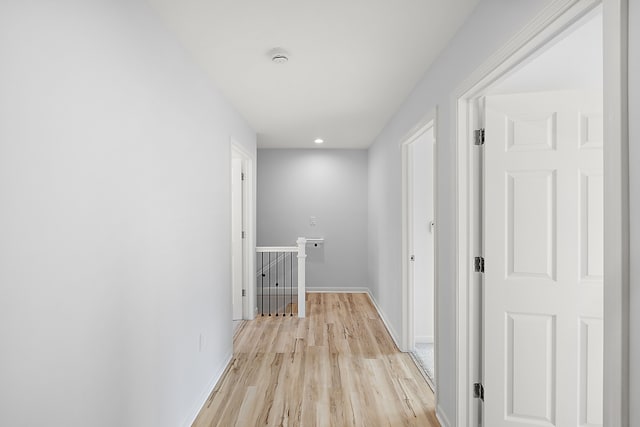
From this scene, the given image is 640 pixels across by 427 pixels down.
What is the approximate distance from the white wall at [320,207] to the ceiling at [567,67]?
13.1 feet

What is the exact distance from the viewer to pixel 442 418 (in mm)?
2355

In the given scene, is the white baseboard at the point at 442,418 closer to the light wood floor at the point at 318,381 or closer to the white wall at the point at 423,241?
the light wood floor at the point at 318,381

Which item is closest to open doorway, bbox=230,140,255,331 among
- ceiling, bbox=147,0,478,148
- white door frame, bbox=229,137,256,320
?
white door frame, bbox=229,137,256,320

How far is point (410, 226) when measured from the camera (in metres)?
3.59

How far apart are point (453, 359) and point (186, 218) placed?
189 centimetres

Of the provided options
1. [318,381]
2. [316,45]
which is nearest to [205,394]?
[318,381]

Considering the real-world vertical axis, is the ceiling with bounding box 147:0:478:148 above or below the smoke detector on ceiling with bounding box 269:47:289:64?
above

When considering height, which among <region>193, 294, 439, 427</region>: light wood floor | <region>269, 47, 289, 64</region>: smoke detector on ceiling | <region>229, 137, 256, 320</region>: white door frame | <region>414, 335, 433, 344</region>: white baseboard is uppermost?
<region>269, 47, 289, 64</region>: smoke detector on ceiling

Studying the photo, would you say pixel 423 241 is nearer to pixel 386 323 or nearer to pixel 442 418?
pixel 386 323

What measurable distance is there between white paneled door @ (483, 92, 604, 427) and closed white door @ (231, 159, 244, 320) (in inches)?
127

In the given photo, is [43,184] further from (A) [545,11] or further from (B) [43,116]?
(A) [545,11]

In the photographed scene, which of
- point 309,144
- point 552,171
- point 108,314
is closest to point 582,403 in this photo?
point 552,171

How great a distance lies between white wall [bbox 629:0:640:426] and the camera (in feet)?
3.03

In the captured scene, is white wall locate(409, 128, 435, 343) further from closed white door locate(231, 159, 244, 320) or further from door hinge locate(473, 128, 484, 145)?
closed white door locate(231, 159, 244, 320)
